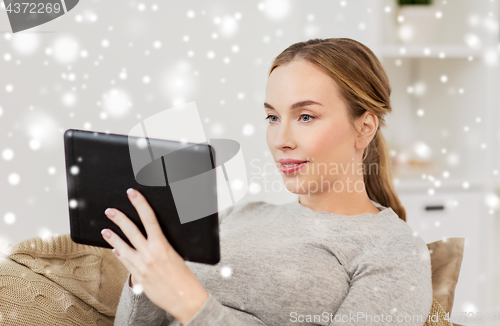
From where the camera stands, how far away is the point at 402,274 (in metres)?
0.73

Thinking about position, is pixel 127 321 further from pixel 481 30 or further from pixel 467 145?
pixel 481 30

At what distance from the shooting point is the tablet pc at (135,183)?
1.98 feet

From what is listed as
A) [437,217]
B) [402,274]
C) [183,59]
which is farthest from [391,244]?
[183,59]

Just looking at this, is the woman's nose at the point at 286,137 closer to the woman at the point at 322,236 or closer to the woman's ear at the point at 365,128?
the woman at the point at 322,236

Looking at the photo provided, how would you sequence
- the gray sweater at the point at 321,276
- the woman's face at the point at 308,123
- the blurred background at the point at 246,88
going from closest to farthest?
the gray sweater at the point at 321,276 < the woman's face at the point at 308,123 < the blurred background at the point at 246,88

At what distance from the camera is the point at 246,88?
155cm

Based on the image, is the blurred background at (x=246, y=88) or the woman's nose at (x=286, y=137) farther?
the blurred background at (x=246, y=88)

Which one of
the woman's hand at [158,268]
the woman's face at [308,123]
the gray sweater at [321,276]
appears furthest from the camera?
the woman's face at [308,123]

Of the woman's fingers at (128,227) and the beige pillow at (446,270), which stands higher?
the woman's fingers at (128,227)

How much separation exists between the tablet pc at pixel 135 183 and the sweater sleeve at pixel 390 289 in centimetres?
28

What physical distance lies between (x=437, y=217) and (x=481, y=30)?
74 centimetres

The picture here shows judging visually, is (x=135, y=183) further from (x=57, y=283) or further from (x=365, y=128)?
(x=365, y=128)

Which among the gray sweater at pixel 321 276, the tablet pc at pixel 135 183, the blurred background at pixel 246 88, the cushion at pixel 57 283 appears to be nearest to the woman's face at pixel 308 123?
the gray sweater at pixel 321 276

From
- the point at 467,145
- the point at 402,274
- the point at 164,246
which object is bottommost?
the point at 467,145
